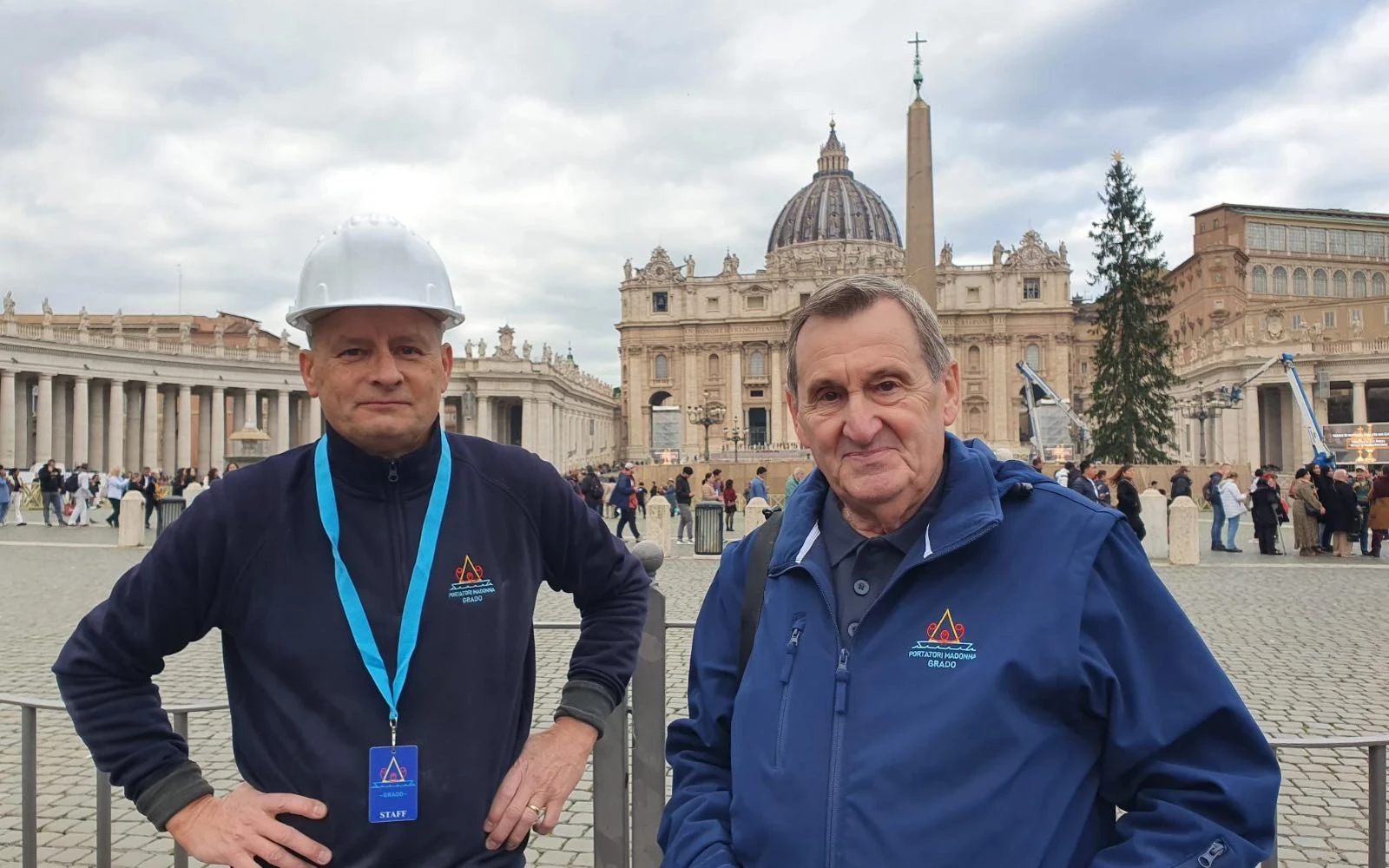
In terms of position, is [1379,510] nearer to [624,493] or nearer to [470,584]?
[624,493]

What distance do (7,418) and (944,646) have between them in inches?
1966

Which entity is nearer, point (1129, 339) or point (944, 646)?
point (944, 646)

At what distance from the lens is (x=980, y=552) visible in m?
1.83

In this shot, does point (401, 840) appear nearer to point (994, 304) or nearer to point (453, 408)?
point (453, 408)

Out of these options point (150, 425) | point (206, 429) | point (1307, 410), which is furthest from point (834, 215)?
point (1307, 410)

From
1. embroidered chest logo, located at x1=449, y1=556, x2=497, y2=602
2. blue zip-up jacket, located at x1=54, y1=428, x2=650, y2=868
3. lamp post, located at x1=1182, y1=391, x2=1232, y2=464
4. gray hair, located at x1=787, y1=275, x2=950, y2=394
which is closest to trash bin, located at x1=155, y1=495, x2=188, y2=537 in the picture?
blue zip-up jacket, located at x1=54, y1=428, x2=650, y2=868

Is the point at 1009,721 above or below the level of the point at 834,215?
below

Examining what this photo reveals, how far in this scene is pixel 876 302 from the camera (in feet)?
6.54

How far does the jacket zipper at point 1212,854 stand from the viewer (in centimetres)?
160

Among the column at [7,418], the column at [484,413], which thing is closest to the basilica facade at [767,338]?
the column at [484,413]

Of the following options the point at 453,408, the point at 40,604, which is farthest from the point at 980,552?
the point at 453,408

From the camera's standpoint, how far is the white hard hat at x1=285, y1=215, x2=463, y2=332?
2.08 meters

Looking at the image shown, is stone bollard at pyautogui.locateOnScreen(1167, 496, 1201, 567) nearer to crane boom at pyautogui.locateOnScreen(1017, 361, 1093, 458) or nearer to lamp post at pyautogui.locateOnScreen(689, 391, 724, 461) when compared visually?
crane boom at pyautogui.locateOnScreen(1017, 361, 1093, 458)

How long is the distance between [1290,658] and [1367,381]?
1986 inches
